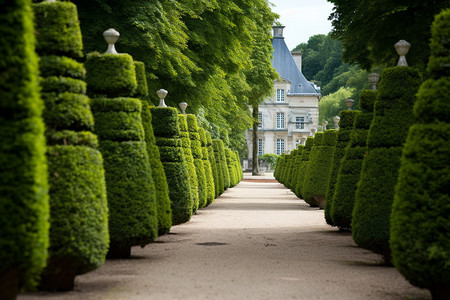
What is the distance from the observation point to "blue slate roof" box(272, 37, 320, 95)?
77.8m

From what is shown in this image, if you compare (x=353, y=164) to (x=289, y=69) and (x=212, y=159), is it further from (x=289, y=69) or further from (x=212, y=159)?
(x=289, y=69)

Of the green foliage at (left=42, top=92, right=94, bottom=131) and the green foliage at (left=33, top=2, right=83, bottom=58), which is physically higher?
the green foliage at (left=33, top=2, right=83, bottom=58)

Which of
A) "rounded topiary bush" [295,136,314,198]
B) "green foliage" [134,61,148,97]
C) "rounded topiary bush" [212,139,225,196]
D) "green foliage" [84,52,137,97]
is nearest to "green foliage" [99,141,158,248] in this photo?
"green foliage" [84,52,137,97]

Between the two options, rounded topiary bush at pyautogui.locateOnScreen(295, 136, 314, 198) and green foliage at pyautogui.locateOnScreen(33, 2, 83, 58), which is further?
rounded topiary bush at pyautogui.locateOnScreen(295, 136, 314, 198)

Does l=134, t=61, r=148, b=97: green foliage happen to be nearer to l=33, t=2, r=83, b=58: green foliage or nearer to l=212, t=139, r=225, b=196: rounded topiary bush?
l=33, t=2, r=83, b=58: green foliage

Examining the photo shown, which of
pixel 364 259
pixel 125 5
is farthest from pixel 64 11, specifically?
pixel 125 5

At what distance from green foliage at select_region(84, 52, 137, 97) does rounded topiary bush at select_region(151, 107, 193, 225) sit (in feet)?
12.7

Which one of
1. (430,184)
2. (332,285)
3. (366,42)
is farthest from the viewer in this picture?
(366,42)

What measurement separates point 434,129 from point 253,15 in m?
16.7

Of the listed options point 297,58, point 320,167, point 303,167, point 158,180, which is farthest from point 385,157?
point 297,58

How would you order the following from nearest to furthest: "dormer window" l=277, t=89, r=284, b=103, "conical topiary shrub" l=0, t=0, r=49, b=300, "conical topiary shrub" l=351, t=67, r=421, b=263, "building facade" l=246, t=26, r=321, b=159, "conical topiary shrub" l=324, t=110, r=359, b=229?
"conical topiary shrub" l=0, t=0, r=49, b=300 → "conical topiary shrub" l=351, t=67, r=421, b=263 → "conical topiary shrub" l=324, t=110, r=359, b=229 → "building facade" l=246, t=26, r=321, b=159 → "dormer window" l=277, t=89, r=284, b=103

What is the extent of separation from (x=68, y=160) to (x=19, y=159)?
1567 mm

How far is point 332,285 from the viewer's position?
771 cm

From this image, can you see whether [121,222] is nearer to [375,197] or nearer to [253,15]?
[375,197]
